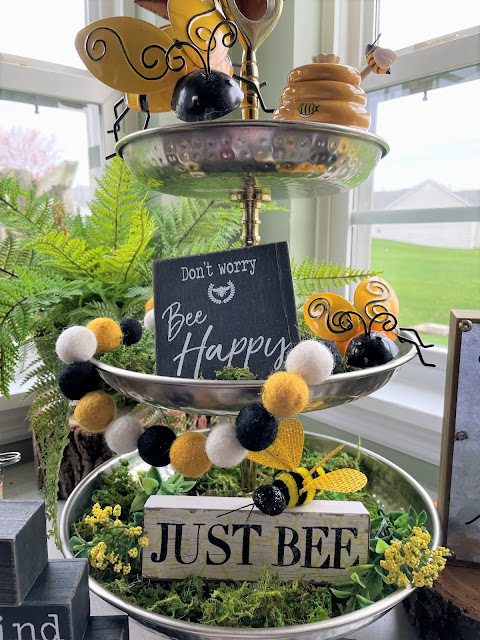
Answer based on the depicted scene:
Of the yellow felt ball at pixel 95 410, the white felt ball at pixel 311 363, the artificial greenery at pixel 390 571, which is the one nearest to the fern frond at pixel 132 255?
the yellow felt ball at pixel 95 410

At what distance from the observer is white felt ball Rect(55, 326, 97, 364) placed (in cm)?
46

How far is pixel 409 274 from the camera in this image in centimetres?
104

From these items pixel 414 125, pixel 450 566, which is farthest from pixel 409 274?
pixel 450 566

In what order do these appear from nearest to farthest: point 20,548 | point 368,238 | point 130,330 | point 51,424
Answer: point 20,548 → point 130,330 → point 51,424 → point 368,238

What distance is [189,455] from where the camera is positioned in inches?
17.5

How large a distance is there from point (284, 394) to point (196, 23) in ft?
1.14

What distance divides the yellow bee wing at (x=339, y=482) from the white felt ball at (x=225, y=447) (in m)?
0.11

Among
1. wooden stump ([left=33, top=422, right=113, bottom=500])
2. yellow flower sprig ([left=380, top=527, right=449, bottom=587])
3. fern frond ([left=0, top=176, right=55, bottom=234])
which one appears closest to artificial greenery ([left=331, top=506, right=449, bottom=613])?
yellow flower sprig ([left=380, top=527, right=449, bottom=587])

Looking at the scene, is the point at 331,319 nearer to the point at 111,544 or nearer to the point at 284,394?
the point at 284,394

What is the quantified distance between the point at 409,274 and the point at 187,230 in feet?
1.65

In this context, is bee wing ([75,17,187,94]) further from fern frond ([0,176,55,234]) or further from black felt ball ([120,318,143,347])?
fern frond ([0,176,55,234])

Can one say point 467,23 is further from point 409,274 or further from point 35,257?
point 35,257

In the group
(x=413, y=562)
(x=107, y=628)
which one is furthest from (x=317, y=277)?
(x=107, y=628)

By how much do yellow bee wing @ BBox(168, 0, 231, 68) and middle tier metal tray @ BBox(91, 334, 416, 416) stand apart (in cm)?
30
